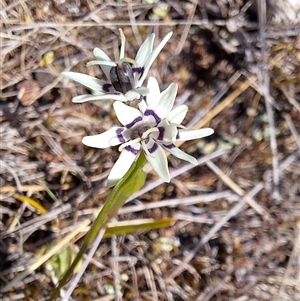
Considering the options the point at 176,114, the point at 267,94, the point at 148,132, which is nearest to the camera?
the point at 148,132

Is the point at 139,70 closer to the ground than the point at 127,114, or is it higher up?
higher up

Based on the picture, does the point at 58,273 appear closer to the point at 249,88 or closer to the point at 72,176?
the point at 72,176

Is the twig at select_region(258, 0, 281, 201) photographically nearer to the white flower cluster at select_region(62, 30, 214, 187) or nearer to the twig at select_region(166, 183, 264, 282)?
the twig at select_region(166, 183, 264, 282)

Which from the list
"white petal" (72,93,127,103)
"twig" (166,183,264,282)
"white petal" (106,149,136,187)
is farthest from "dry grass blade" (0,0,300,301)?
"white petal" (72,93,127,103)

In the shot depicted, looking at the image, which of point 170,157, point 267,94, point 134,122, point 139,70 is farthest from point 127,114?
point 267,94

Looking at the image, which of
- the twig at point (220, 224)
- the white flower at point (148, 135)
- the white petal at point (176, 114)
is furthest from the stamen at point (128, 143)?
the twig at point (220, 224)

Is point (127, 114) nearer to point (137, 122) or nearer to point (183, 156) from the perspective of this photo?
point (137, 122)

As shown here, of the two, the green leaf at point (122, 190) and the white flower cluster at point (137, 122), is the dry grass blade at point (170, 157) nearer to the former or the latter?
the green leaf at point (122, 190)
